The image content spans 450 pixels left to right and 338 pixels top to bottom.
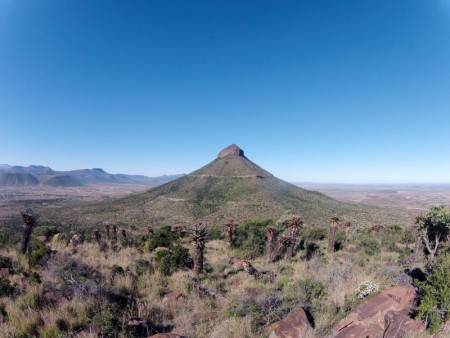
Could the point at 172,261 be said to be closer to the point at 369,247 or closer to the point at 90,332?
the point at 90,332

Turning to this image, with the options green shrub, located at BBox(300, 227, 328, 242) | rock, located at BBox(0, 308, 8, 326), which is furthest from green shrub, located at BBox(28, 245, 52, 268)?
green shrub, located at BBox(300, 227, 328, 242)

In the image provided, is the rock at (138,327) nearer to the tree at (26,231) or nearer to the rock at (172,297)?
the rock at (172,297)

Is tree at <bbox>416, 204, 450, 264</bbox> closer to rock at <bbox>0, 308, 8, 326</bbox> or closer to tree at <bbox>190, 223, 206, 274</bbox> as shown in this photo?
tree at <bbox>190, 223, 206, 274</bbox>

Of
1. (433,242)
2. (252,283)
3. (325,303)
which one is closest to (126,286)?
(252,283)

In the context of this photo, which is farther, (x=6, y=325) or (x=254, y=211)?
(x=254, y=211)

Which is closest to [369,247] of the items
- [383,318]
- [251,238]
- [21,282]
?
[251,238]

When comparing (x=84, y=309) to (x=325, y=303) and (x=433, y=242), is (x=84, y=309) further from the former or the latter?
(x=433, y=242)
